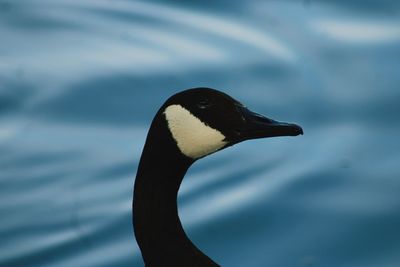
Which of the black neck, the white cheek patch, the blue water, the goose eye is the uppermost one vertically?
the blue water

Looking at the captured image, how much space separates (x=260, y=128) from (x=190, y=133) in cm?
23

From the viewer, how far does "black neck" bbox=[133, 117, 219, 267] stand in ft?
12.9

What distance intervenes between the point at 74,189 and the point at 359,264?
1.32m

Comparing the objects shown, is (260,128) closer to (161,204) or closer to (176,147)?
(176,147)

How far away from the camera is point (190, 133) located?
392 centimetres

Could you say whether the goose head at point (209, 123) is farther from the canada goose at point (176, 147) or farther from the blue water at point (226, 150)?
the blue water at point (226, 150)

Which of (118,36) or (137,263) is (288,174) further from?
(118,36)

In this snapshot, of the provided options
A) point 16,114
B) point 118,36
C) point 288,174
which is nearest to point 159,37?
point 118,36

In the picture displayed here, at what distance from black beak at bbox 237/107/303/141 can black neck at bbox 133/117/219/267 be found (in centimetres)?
19

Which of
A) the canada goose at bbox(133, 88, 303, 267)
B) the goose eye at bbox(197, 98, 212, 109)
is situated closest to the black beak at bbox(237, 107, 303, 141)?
the canada goose at bbox(133, 88, 303, 267)

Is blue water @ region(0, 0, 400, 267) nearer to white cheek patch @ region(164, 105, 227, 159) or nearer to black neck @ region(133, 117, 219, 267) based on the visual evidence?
black neck @ region(133, 117, 219, 267)

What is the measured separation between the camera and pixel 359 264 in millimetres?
5168

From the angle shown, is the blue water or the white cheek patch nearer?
the white cheek patch

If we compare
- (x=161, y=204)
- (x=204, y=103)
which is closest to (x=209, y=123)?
(x=204, y=103)
